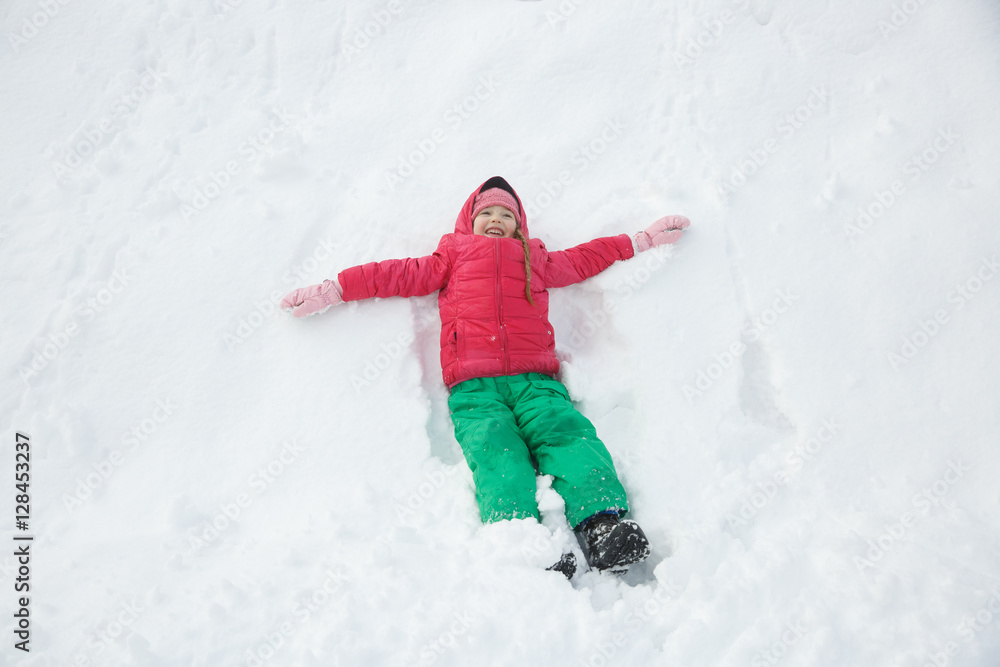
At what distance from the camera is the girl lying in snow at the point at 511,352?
7.88 feet

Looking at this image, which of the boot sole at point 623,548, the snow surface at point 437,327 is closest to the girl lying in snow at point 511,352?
the boot sole at point 623,548

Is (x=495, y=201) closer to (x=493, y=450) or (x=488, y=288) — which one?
(x=488, y=288)

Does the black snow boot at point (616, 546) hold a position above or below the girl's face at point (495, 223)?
below

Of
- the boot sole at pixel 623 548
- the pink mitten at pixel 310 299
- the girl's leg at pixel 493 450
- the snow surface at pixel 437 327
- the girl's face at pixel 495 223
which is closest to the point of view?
the snow surface at pixel 437 327

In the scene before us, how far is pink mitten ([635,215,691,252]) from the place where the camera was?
10.8 ft

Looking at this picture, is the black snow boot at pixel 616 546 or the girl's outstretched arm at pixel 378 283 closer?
the black snow boot at pixel 616 546

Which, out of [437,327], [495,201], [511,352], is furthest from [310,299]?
[495,201]

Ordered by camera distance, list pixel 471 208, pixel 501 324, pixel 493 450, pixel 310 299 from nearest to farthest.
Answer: pixel 493 450
pixel 310 299
pixel 501 324
pixel 471 208

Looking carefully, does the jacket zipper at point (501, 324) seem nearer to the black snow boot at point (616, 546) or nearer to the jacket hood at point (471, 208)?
the jacket hood at point (471, 208)

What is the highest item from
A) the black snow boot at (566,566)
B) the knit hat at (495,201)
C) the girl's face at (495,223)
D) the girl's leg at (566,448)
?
the knit hat at (495,201)

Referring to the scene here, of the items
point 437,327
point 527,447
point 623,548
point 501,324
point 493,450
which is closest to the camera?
point 623,548

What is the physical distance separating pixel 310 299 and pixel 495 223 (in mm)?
1059

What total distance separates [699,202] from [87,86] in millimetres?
3686

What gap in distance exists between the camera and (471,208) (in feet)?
11.1
